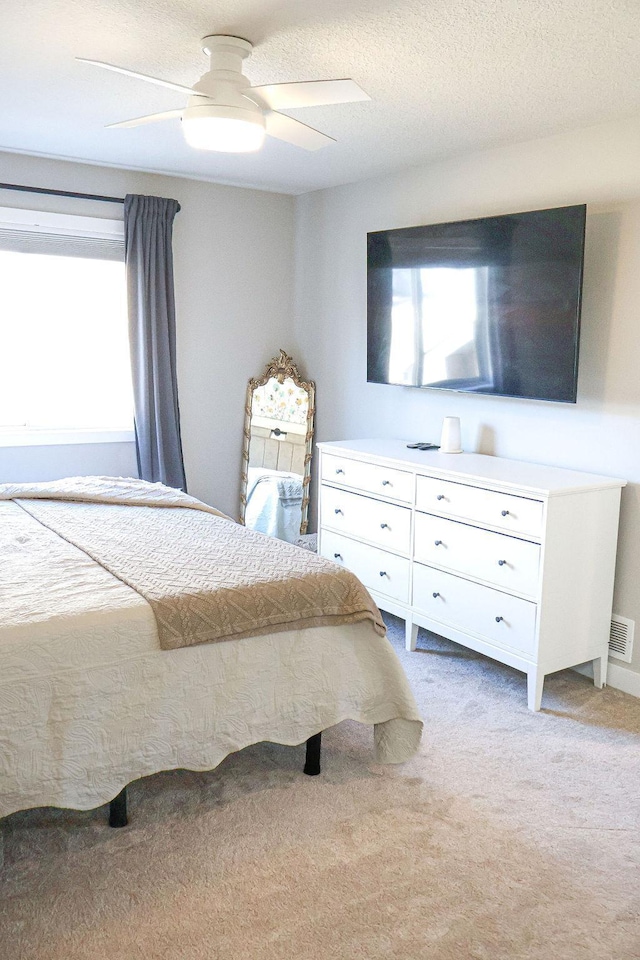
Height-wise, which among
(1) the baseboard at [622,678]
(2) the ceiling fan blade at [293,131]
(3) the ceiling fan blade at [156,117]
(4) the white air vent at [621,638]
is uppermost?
(3) the ceiling fan blade at [156,117]

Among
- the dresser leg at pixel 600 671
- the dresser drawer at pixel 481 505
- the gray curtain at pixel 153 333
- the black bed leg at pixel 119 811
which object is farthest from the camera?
the gray curtain at pixel 153 333

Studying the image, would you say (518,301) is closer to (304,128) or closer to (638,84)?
(638,84)

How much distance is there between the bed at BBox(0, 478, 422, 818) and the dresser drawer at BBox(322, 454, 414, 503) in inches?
38.8

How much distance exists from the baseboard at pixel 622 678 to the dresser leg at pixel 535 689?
Answer: 43cm

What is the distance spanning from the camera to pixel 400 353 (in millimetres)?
4266

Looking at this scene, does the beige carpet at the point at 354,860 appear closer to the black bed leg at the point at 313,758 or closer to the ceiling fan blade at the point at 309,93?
the black bed leg at the point at 313,758

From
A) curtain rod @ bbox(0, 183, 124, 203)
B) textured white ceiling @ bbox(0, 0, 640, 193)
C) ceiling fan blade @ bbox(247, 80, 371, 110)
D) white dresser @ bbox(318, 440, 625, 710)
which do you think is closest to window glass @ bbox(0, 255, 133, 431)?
curtain rod @ bbox(0, 183, 124, 203)

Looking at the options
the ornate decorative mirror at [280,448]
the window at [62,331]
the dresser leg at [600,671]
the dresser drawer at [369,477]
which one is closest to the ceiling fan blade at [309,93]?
the dresser drawer at [369,477]

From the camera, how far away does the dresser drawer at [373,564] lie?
3.82 m

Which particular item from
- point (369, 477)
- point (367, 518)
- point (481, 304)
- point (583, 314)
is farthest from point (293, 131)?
point (367, 518)

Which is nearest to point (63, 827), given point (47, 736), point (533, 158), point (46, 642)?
point (47, 736)

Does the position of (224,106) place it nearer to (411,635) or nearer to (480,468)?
(480,468)

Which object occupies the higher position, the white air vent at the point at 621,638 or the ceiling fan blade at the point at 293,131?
the ceiling fan blade at the point at 293,131

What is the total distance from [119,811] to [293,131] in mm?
2227
